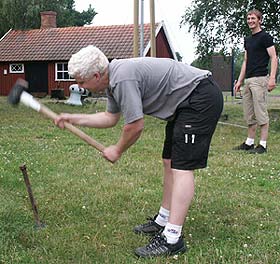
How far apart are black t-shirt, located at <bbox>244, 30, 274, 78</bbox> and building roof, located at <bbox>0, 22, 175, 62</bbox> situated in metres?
22.8

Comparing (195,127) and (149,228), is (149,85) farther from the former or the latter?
(149,228)

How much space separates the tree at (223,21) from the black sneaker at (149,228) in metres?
11.1

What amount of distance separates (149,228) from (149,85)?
1.20m

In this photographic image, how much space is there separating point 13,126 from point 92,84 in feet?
27.3

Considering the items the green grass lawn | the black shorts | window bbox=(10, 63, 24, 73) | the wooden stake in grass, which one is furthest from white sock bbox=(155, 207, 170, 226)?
window bbox=(10, 63, 24, 73)

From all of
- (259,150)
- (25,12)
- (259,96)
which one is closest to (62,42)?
(25,12)

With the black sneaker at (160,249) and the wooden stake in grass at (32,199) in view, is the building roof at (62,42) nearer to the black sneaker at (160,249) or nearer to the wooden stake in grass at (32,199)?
the wooden stake in grass at (32,199)

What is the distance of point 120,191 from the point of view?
528 centimetres

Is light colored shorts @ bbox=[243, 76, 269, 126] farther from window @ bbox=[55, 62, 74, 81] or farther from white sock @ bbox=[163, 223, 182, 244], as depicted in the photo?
window @ bbox=[55, 62, 74, 81]

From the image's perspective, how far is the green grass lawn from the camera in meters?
3.68

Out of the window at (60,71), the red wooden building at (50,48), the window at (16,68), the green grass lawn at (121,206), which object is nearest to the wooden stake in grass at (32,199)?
the green grass lawn at (121,206)

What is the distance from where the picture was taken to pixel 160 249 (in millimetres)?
3672

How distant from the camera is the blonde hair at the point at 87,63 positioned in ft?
10.9

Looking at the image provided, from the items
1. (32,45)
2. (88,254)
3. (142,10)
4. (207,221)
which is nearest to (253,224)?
(207,221)
